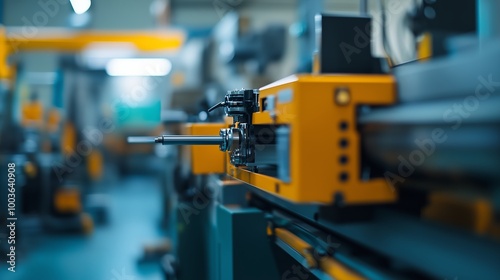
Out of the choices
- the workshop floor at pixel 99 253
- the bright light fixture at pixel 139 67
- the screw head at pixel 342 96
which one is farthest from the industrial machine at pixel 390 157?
the bright light fixture at pixel 139 67

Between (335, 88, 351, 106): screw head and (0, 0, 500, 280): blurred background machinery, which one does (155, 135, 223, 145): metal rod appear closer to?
(0, 0, 500, 280): blurred background machinery

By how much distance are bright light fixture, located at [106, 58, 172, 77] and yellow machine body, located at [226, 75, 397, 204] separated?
7706 millimetres

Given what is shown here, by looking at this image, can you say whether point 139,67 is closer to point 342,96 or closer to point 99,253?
point 99,253

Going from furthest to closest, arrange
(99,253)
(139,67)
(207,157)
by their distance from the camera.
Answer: (139,67)
(99,253)
(207,157)

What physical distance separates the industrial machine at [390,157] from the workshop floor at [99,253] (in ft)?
9.89

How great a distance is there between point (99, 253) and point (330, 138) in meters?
4.05

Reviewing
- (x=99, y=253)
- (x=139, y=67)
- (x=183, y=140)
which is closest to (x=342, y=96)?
(x=183, y=140)

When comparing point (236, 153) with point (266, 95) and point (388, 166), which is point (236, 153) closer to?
point (266, 95)

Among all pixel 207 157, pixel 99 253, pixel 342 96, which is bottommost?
pixel 99 253

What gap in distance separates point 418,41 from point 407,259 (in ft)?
2.34

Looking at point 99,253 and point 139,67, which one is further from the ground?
point 139,67

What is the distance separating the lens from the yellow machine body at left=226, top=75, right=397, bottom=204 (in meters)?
0.86

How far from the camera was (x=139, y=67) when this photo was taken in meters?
8.70

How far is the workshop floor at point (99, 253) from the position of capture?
3.84 meters
